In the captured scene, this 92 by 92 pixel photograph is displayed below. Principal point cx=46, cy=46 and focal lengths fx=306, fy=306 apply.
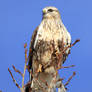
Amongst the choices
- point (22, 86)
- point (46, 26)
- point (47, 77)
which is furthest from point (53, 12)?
point (22, 86)

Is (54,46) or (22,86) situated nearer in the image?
(22,86)

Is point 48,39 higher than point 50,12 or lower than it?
lower

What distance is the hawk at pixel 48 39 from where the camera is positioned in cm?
635

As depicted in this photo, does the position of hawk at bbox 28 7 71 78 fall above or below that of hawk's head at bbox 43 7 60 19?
below

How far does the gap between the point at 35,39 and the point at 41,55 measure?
0.37 meters

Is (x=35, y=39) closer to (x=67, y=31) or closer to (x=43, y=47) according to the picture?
(x=43, y=47)

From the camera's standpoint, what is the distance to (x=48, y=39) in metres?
6.34

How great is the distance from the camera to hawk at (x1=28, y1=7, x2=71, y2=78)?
635cm

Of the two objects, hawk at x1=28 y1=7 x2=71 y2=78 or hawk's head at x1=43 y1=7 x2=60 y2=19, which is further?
hawk's head at x1=43 y1=7 x2=60 y2=19

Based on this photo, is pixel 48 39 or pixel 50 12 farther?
pixel 50 12

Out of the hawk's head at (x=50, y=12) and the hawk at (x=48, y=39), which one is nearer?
the hawk at (x=48, y=39)

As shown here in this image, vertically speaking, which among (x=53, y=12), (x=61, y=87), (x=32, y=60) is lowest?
(x=61, y=87)

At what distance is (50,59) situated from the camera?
6.46m

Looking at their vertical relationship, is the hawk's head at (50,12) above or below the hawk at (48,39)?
above
